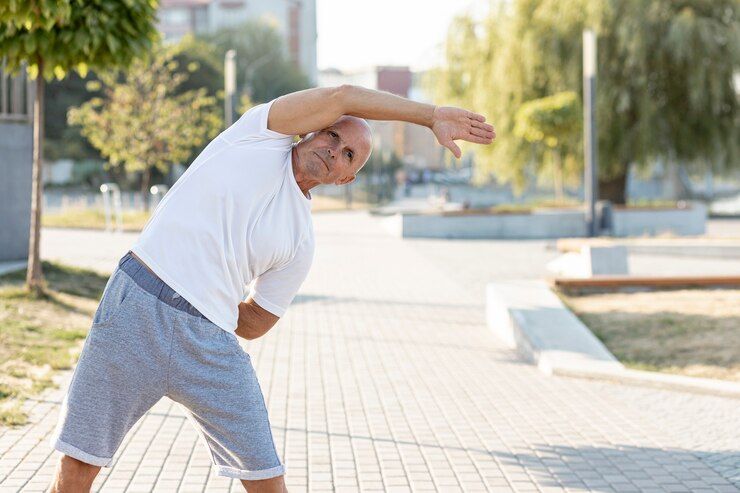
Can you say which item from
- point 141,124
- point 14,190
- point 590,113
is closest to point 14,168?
point 14,190

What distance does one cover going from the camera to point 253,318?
3477mm

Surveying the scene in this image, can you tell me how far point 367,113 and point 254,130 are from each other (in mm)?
328

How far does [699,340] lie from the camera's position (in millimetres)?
9266

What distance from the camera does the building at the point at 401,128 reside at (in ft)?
372

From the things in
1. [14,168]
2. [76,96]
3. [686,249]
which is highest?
[76,96]

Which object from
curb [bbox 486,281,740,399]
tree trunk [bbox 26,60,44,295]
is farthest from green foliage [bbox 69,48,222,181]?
curb [bbox 486,281,740,399]

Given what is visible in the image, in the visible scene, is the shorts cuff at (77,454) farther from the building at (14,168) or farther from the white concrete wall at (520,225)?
the white concrete wall at (520,225)

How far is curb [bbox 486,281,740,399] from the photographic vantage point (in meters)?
7.59

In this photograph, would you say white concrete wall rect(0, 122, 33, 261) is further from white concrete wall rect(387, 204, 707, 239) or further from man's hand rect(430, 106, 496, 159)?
man's hand rect(430, 106, 496, 159)

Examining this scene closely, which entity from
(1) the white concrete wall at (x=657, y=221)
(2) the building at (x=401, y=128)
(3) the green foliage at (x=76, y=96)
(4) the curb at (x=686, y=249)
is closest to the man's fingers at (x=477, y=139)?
(4) the curb at (x=686, y=249)

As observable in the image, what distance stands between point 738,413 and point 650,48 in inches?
910

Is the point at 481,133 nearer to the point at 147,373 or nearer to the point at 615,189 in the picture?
the point at 147,373

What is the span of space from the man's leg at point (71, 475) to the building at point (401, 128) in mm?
99578

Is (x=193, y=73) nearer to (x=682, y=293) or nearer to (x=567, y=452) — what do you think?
(x=682, y=293)
